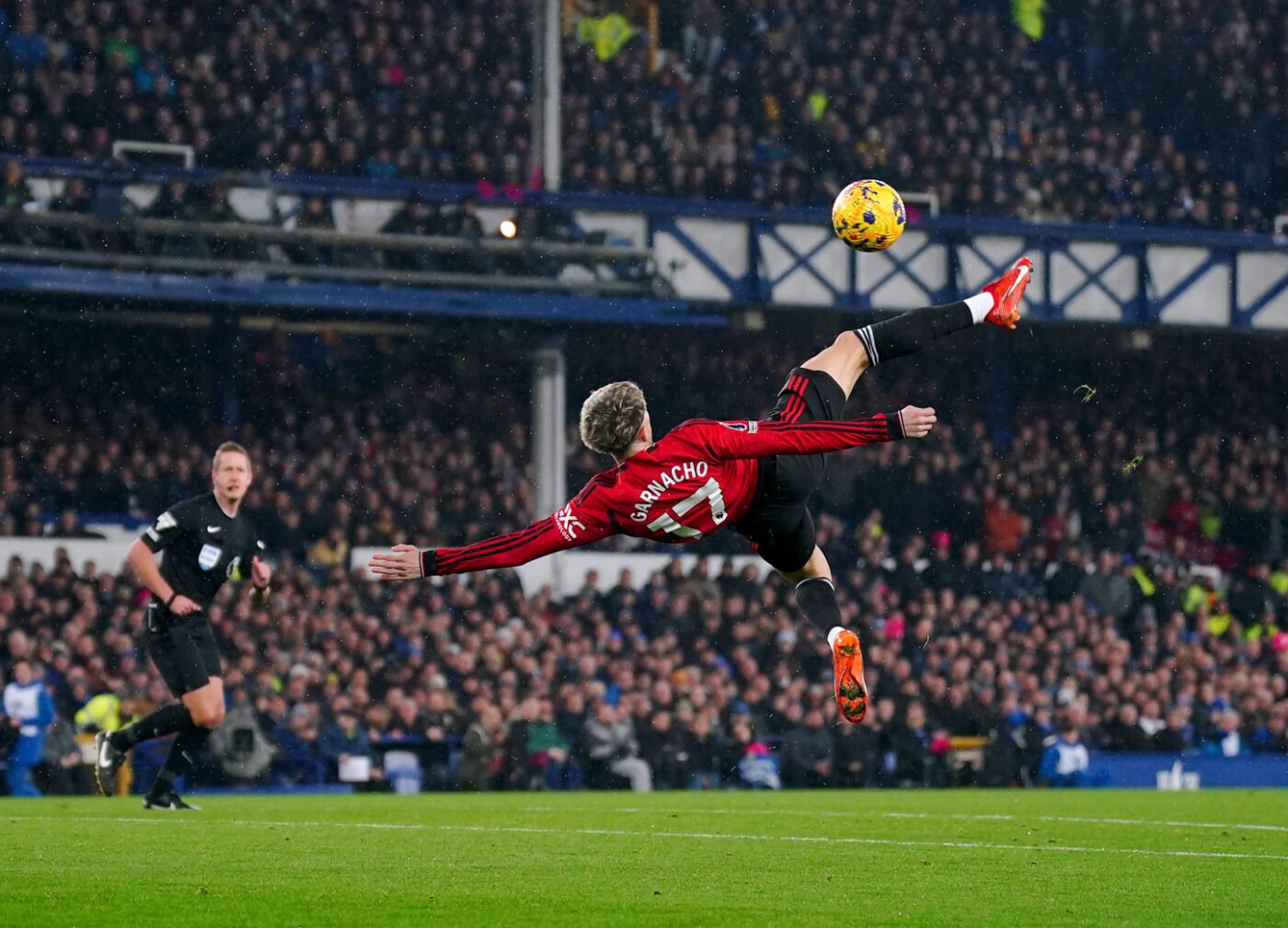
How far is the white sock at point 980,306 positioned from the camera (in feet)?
29.1

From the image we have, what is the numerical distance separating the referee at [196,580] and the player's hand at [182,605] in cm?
35

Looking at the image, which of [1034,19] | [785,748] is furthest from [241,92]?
[1034,19]

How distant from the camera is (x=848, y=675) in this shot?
8.66m

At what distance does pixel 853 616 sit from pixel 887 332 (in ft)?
40.5

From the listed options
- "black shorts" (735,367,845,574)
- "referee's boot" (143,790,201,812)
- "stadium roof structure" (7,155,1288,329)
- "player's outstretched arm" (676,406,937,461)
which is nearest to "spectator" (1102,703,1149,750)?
"stadium roof structure" (7,155,1288,329)

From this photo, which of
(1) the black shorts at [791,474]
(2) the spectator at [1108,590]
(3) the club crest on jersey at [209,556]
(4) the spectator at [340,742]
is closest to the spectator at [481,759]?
(4) the spectator at [340,742]

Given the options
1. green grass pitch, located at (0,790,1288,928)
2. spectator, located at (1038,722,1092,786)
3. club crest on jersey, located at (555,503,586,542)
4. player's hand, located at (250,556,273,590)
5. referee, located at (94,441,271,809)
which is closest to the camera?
green grass pitch, located at (0,790,1288,928)

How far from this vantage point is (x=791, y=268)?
23.1 metres

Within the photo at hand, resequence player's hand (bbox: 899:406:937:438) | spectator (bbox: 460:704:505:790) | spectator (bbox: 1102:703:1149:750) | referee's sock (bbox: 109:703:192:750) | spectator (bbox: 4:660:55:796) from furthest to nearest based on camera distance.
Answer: spectator (bbox: 1102:703:1149:750), spectator (bbox: 460:704:505:790), spectator (bbox: 4:660:55:796), referee's sock (bbox: 109:703:192:750), player's hand (bbox: 899:406:937:438)

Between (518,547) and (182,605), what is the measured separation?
130 inches

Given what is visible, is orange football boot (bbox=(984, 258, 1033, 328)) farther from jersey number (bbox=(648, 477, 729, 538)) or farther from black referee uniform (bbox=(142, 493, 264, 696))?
black referee uniform (bbox=(142, 493, 264, 696))

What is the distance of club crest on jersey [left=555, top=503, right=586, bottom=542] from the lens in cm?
793

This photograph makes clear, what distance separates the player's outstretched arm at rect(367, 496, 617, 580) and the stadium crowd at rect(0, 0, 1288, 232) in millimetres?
13907

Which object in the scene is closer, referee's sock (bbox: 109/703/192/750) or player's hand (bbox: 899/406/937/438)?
player's hand (bbox: 899/406/937/438)
